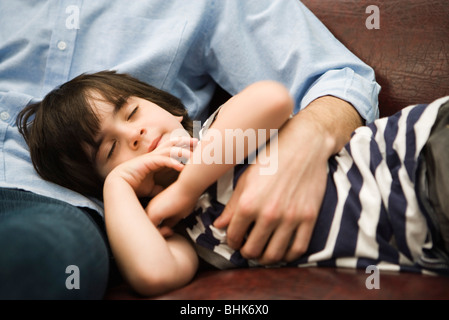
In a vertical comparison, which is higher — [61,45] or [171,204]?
[61,45]

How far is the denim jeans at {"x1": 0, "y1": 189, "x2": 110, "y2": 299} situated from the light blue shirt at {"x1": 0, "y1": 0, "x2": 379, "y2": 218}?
45 centimetres

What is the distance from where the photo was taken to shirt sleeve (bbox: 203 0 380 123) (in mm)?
862

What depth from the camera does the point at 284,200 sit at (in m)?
0.61

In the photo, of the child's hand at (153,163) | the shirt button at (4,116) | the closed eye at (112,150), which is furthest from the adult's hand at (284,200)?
the shirt button at (4,116)

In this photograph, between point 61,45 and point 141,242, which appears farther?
point 61,45

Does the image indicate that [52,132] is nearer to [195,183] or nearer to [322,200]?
[195,183]

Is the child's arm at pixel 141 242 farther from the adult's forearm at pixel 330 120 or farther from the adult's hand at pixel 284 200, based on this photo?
the adult's forearm at pixel 330 120

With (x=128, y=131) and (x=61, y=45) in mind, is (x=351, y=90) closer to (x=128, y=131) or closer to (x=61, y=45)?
(x=128, y=131)

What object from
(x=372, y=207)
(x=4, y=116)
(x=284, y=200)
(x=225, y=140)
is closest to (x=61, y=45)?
(x=4, y=116)

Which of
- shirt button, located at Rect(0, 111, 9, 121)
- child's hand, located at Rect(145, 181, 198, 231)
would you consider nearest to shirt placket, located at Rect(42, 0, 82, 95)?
shirt button, located at Rect(0, 111, 9, 121)

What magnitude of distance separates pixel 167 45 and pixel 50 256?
64cm

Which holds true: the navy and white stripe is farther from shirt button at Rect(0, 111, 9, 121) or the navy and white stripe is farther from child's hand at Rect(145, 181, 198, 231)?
shirt button at Rect(0, 111, 9, 121)

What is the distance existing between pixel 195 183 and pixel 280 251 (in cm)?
17
